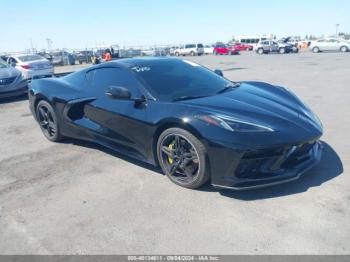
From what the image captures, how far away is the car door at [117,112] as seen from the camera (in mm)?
3884

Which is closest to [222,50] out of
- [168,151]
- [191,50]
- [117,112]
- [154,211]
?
[191,50]

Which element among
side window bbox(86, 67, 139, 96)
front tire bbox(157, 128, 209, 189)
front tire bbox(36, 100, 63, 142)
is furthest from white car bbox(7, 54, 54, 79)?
front tire bbox(157, 128, 209, 189)

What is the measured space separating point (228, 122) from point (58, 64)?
31.7 meters

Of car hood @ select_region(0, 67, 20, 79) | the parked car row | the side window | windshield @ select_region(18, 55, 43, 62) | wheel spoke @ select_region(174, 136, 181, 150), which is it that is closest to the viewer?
wheel spoke @ select_region(174, 136, 181, 150)

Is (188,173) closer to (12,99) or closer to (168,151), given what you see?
(168,151)

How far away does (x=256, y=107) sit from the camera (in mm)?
3631

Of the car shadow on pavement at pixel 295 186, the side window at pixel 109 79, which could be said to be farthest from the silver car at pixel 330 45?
the side window at pixel 109 79

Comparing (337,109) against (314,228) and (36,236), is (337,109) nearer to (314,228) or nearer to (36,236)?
(314,228)

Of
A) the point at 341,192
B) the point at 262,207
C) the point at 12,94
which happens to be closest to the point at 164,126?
the point at 262,207

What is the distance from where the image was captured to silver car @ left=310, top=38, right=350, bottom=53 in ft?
107

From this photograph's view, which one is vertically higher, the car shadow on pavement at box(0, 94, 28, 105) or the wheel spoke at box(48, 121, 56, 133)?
the wheel spoke at box(48, 121, 56, 133)

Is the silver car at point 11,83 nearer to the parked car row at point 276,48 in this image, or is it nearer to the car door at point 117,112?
the car door at point 117,112

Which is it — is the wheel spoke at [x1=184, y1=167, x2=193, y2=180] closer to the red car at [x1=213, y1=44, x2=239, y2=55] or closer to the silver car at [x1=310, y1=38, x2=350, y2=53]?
Answer: the silver car at [x1=310, y1=38, x2=350, y2=53]

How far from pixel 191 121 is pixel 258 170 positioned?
809mm
